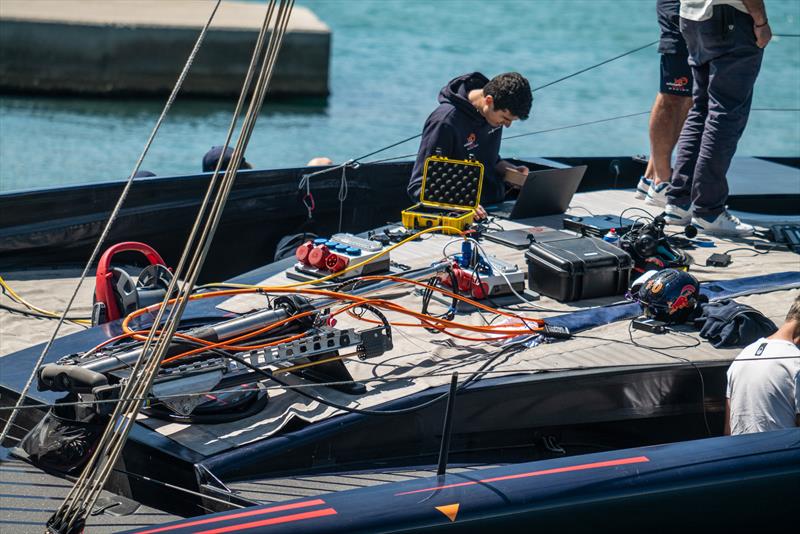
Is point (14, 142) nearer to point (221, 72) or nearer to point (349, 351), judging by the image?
point (221, 72)

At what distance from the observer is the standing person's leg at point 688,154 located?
5.04m

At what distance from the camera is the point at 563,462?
117 inches

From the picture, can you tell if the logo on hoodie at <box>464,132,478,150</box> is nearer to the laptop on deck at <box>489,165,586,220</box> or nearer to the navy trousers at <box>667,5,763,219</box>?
the laptop on deck at <box>489,165,586,220</box>

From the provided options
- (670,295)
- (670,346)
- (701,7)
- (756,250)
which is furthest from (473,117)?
(670,346)

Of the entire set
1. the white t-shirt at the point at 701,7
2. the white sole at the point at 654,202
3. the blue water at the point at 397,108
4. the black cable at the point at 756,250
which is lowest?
the blue water at the point at 397,108

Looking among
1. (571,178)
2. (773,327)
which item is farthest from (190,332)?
(571,178)

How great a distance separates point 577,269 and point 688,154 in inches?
52.7

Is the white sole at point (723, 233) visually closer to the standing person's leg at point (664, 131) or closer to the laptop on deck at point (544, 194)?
the standing person's leg at point (664, 131)

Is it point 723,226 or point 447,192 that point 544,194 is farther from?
point 723,226

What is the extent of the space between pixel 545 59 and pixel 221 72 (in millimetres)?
7617

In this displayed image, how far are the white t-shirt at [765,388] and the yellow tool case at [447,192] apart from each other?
1.82m

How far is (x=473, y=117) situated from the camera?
520 centimetres

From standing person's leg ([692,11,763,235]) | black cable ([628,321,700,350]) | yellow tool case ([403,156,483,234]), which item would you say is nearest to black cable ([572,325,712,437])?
black cable ([628,321,700,350])

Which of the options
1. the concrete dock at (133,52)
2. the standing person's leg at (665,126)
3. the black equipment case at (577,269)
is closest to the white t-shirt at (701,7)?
the standing person's leg at (665,126)
